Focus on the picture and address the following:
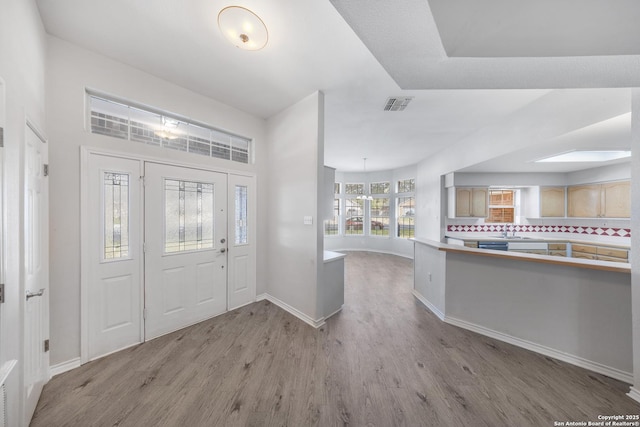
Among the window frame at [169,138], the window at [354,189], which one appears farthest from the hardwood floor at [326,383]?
the window at [354,189]

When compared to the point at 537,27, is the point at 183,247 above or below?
below

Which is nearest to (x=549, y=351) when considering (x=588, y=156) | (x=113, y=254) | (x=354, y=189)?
(x=588, y=156)

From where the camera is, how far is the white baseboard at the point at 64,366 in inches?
75.0

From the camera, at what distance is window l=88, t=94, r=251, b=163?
2.26 m

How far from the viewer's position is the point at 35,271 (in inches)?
65.0

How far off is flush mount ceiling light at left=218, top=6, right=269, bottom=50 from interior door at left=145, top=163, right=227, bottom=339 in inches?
63.8

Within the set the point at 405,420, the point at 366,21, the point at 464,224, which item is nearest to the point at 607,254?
the point at 464,224

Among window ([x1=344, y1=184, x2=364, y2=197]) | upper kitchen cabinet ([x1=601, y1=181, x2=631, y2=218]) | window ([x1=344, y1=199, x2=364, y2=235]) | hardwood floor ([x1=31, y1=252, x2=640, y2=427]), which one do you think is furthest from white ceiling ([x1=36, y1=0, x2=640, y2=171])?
window ([x1=344, y1=199, x2=364, y2=235])

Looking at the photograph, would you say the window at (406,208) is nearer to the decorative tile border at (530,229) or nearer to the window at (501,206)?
the decorative tile border at (530,229)

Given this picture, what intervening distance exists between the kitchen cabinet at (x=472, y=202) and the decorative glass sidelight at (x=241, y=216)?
4664 mm

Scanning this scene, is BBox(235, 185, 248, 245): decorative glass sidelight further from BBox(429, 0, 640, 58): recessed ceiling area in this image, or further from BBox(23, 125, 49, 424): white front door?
BBox(429, 0, 640, 58): recessed ceiling area

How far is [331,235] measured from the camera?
26.8 ft

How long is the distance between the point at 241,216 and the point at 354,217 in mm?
5466

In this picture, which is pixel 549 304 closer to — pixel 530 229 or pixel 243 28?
pixel 243 28
